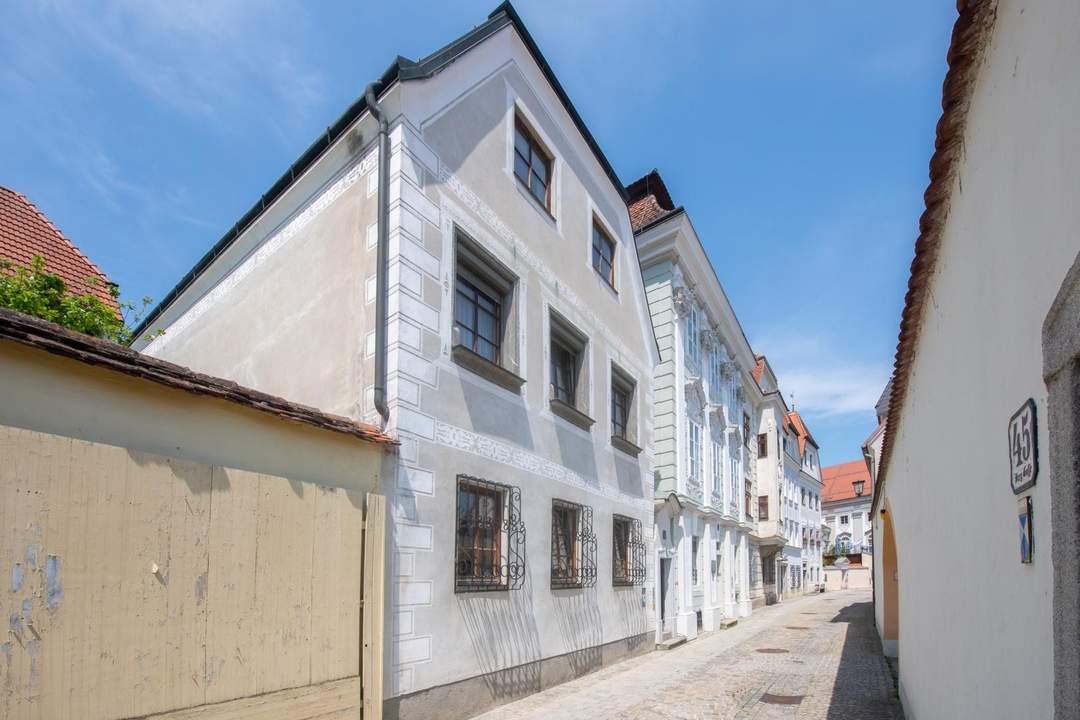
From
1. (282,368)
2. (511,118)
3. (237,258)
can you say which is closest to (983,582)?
(282,368)

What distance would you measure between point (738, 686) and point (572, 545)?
336 cm

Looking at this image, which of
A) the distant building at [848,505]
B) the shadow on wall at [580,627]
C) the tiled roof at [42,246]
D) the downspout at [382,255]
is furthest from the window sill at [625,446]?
the distant building at [848,505]

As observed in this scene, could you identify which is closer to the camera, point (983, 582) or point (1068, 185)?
point (1068, 185)

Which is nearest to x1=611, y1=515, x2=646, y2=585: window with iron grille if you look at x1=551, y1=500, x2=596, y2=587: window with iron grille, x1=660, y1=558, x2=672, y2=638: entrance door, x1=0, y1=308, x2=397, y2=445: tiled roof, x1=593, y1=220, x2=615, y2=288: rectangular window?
x1=551, y1=500, x2=596, y2=587: window with iron grille

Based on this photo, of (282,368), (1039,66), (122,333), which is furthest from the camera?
(122,333)

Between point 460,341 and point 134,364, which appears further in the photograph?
point 460,341

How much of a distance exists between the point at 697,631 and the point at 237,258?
15402mm

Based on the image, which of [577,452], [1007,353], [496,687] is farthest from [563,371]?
[1007,353]

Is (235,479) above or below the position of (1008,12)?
below

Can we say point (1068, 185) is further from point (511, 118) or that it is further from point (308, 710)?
point (511, 118)

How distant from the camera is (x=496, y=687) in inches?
356

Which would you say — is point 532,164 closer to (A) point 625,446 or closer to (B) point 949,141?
(A) point 625,446

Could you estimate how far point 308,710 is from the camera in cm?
→ 614

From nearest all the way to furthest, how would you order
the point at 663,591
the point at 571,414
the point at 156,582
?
the point at 156,582 < the point at 571,414 < the point at 663,591
